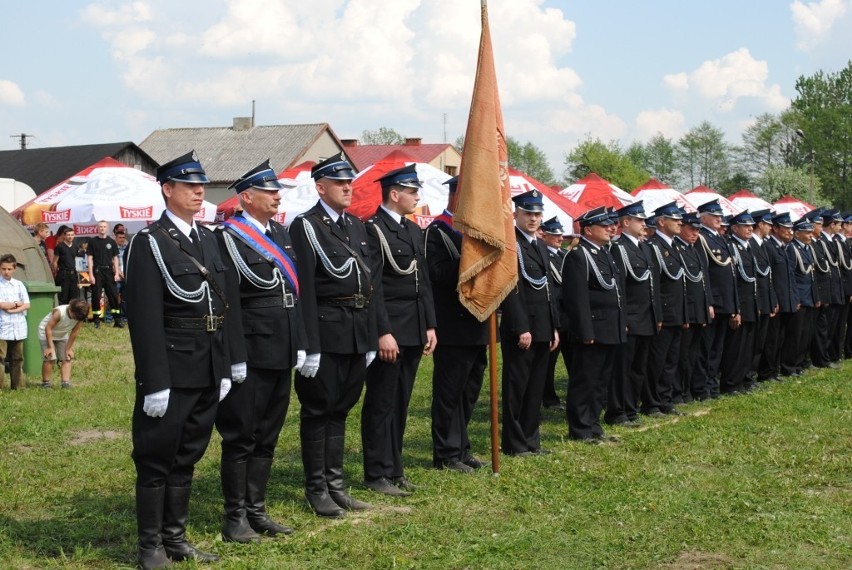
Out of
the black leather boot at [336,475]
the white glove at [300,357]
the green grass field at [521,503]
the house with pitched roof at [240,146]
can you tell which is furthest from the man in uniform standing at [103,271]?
the house with pitched roof at [240,146]

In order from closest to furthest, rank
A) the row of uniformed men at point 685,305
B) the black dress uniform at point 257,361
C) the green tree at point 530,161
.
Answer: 1. the black dress uniform at point 257,361
2. the row of uniformed men at point 685,305
3. the green tree at point 530,161

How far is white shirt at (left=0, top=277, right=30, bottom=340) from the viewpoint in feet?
41.1

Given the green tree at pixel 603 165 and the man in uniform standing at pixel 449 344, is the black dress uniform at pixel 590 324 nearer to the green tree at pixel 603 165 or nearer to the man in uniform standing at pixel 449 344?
the man in uniform standing at pixel 449 344

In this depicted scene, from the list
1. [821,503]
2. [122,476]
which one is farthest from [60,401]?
[821,503]

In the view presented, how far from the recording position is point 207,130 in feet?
202

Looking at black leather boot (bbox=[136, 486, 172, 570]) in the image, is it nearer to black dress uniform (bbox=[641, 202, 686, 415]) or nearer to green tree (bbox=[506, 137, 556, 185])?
black dress uniform (bbox=[641, 202, 686, 415])

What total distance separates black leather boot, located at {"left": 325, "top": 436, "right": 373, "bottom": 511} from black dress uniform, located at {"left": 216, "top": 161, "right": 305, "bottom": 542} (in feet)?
2.01

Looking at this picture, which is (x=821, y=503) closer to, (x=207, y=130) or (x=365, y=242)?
(x=365, y=242)

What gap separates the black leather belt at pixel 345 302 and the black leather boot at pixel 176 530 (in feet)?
5.10

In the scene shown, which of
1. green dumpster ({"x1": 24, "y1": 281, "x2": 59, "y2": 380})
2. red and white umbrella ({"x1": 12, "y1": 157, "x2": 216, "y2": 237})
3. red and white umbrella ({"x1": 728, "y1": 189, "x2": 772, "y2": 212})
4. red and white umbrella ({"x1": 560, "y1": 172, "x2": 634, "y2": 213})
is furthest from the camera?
red and white umbrella ({"x1": 728, "y1": 189, "x2": 772, "y2": 212})

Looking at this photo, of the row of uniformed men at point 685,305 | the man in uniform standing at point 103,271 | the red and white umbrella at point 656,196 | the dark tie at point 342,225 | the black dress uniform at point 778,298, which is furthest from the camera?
the red and white umbrella at point 656,196

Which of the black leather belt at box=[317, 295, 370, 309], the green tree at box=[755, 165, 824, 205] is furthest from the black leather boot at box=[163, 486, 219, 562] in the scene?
the green tree at box=[755, 165, 824, 205]

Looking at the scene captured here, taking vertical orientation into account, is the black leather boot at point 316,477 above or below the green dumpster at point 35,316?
below

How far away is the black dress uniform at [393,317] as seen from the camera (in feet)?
24.5
